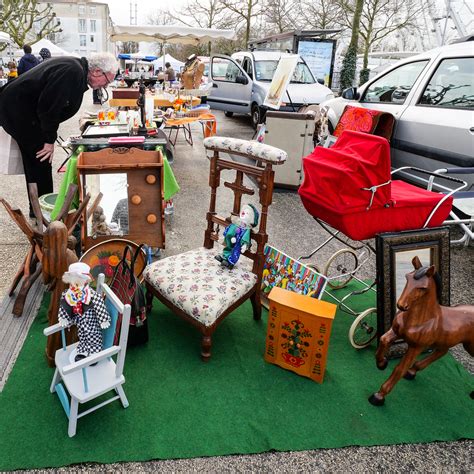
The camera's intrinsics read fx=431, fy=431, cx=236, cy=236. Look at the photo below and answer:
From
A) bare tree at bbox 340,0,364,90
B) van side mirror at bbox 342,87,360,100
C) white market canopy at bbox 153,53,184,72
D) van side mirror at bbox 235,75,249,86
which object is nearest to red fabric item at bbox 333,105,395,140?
van side mirror at bbox 342,87,360,100

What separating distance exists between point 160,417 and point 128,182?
5.81 ft

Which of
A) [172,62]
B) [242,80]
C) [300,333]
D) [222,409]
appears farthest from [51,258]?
[172,62]

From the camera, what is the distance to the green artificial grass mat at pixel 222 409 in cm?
203

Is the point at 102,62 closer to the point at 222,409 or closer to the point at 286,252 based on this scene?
the point at 286,252

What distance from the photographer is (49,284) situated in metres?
2.21

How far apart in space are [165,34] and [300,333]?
1022 centimetres

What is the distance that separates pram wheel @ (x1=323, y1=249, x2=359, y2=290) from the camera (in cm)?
342

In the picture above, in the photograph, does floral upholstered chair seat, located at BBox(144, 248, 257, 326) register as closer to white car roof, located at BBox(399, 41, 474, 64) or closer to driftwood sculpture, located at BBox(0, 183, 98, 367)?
driftwood sculpture, located at BBox(0, 183, 98, 367)

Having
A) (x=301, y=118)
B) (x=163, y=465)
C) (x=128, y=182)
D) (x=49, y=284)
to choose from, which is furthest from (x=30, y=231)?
(x=301, y=118)

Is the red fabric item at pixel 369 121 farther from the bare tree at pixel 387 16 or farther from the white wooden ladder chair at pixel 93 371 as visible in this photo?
the bare tree at pixel 387 16

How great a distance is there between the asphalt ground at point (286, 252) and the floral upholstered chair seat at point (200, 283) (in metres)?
0.79

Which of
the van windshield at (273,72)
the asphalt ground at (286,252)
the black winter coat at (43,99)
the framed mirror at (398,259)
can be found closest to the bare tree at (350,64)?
the van windshield at (273,72)

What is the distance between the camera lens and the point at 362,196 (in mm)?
2488

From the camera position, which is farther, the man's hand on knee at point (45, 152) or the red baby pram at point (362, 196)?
the man's hand on knee at point (45, 152)
